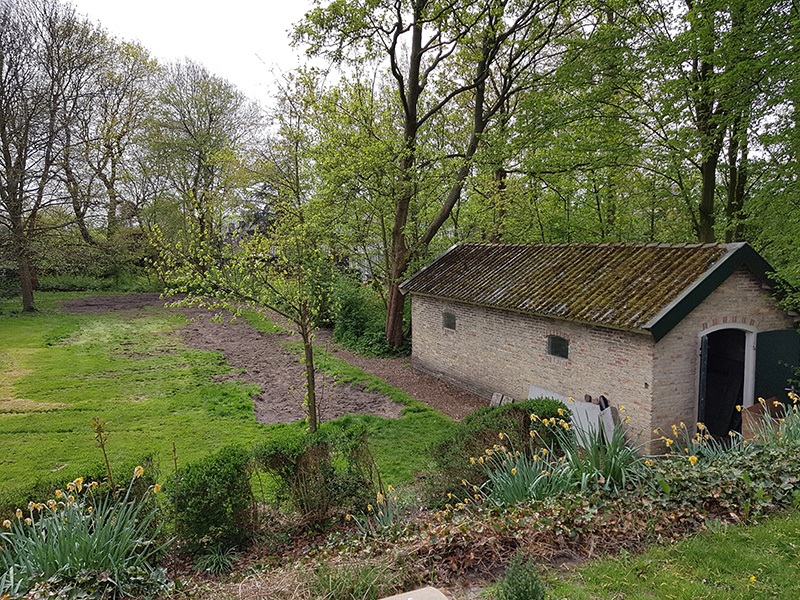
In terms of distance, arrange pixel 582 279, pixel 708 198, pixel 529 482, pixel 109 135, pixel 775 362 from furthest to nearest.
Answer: pixel 109 135
pixel 708 198
pixel 582 279
pixel 775 362
pixel 529 482

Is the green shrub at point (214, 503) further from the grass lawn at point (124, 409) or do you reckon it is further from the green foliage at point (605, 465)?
the green foliage at point (605, 465)

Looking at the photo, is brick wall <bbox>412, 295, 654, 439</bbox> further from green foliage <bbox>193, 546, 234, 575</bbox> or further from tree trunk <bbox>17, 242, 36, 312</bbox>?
tree trunk <bbox>17, 242, 36, 312</bbox>

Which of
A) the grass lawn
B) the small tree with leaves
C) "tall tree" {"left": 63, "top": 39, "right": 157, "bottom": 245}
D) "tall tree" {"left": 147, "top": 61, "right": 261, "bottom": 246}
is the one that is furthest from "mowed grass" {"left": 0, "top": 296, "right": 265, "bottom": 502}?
"tall tree" {"left": 147, "top": 61, "right": 261, "bottom": 246}

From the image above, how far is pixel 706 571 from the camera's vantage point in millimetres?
3787

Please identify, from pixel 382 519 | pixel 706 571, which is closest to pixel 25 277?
pixel 382 519

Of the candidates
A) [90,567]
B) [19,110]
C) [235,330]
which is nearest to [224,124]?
[19,110]

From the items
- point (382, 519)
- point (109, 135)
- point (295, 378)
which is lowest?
point (295, 378)

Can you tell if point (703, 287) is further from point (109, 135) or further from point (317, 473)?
point (109, 135)

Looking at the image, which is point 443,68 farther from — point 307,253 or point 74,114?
point 74,114

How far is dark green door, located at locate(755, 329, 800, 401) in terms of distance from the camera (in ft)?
30.7

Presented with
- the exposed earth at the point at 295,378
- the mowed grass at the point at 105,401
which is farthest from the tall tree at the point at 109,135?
the mowed grass at the point at 105,401

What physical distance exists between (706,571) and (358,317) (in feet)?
56.8

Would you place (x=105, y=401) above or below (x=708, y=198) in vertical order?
below

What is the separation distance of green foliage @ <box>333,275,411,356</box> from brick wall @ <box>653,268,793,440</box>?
11567 mm
